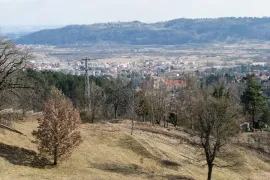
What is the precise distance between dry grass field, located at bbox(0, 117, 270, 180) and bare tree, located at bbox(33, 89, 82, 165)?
106 cm

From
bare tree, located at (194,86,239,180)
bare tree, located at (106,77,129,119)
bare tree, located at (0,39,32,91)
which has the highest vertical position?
bare tree, located at (0,39,32,91)

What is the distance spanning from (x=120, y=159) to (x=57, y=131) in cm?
764

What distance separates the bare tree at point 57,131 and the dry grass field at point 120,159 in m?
1.06

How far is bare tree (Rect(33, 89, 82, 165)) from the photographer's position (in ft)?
86.4

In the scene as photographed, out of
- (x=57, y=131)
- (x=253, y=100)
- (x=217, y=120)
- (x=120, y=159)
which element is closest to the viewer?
(x=57, y=131)

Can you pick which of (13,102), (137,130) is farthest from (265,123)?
(13,102)

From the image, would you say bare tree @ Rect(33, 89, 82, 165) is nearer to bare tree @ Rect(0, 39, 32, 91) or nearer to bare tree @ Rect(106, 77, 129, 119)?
bare tree @ Rect(0, 39, 32, 91)

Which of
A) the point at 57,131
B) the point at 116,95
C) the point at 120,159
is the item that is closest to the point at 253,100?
the point at 116,95

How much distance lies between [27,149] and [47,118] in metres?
3.83

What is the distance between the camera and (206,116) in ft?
96.4

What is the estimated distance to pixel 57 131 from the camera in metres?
26.4

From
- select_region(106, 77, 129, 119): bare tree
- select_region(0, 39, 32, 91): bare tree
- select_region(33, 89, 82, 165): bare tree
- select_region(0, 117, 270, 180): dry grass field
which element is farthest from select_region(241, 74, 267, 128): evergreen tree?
select_region(33, 89, 82, 165): bare tree

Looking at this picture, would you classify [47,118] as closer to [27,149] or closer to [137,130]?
[27,149]

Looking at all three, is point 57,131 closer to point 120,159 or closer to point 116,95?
point 120,159
